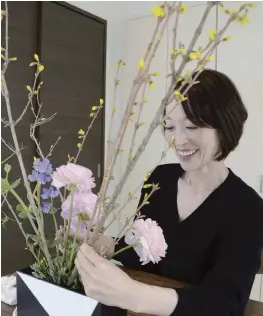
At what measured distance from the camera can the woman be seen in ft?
2.10

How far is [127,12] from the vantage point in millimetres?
2783

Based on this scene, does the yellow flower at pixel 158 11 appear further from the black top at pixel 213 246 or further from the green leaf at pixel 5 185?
the black top at pixel 213 246

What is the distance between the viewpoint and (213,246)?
2.82ft

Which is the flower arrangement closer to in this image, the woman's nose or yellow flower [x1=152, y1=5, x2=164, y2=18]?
yellow flower [x1=152, y1=5, x2=164, y2=18]

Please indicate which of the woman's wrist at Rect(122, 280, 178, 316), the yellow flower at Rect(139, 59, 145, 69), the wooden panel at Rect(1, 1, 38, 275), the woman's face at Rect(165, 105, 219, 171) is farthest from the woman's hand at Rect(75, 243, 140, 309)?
the wooden panel at Rect(1, 1, 38, 275)

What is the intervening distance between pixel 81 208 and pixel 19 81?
5.91 feet

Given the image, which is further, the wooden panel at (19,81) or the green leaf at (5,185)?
the wooden panel at (19,81)

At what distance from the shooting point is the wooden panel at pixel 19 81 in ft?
6.80

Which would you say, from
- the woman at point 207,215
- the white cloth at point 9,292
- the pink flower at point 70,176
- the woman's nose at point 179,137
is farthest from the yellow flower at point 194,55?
the white cloth at point 9,292

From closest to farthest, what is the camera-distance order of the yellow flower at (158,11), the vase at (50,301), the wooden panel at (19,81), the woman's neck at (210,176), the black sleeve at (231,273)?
1. the yellow flower at (158,11)
2. the vase at (50,301)
3. the black sleeve at (231,273)
4. the woman's neck at (210,176)
5. the wooden panel at (19,81)

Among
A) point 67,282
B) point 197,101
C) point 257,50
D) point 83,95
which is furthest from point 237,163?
point 67,282

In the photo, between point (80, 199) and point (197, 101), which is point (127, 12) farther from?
point (80, 199)

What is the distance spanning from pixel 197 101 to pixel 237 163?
1594 mm

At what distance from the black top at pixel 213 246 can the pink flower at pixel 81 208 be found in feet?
0.71
